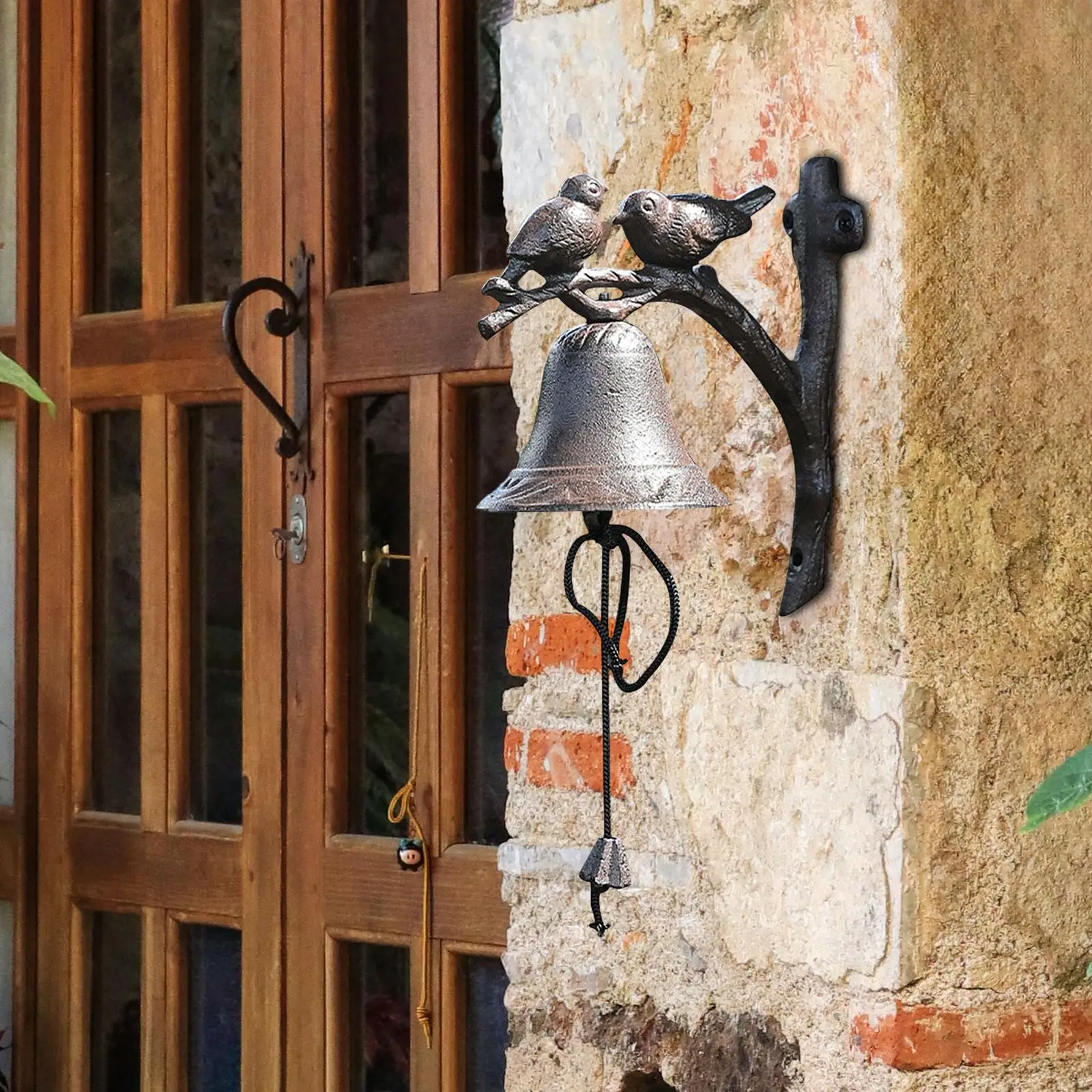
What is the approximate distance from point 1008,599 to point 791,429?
24cm

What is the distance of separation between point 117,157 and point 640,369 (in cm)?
122


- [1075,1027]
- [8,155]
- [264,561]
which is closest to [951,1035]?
[1075,1027]

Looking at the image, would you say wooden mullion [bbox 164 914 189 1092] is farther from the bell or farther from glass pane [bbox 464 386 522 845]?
the bell

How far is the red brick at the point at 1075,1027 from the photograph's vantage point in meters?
1.55

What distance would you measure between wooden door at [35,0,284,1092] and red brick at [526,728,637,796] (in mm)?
469

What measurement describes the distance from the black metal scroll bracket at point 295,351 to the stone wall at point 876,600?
53 cm

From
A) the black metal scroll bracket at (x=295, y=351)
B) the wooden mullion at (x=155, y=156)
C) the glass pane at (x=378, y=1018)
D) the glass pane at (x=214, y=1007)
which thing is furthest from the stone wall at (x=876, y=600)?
the wooden mullion at (x=155, y=156)

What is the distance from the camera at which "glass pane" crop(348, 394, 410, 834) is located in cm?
206

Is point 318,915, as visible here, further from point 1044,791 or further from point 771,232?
point 1044,791

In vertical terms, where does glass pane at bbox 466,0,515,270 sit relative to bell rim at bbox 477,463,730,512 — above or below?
above

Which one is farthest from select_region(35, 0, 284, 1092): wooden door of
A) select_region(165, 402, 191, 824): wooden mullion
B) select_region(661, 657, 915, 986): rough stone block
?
select_region(661, 657, 915, 986): rough stone block

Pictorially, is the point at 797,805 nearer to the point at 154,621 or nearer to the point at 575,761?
the point at 575,761

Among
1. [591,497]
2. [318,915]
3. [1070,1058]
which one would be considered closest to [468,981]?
[318,915]

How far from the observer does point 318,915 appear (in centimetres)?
209
